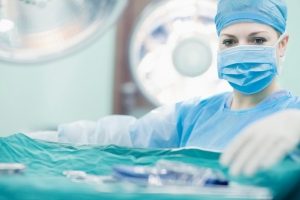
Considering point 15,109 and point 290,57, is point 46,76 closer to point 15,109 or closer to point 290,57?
point 15,109

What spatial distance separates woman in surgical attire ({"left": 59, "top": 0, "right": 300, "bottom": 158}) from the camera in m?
2.75

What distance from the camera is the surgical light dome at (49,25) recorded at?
11.0 ft

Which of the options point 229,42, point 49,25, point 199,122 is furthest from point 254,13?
point 49,25

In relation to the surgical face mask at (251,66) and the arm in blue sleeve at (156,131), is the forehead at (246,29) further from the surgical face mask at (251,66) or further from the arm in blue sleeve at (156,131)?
the arm in blue sleeve at (156,131)

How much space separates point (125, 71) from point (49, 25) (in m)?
1.13

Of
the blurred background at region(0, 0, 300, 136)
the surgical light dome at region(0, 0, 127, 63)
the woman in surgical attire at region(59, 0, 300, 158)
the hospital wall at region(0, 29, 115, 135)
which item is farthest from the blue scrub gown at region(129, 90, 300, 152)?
the hospital wall at region(0, 29, 115, 135)

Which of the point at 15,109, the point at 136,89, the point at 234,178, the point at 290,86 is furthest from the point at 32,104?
the point at 234,178

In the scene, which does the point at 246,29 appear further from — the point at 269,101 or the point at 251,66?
the point at 269,101

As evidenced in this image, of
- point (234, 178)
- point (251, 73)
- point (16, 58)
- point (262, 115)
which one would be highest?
point (16, 58)

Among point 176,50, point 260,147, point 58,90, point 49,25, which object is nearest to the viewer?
point 260,147

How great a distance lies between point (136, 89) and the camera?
4.42 m

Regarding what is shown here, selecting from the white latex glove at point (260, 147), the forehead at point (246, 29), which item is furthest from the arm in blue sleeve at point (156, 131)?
the white latex glove at point (260, 147)

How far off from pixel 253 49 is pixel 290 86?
1.33 meters

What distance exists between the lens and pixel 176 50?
4.12 m
